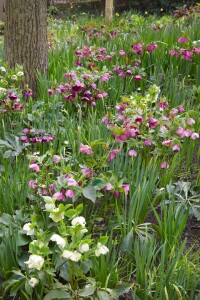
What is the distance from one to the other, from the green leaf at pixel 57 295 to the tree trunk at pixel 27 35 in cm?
192

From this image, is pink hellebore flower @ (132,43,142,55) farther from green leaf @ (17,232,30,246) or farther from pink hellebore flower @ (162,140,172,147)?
green leaf @ (17,232,30,246)

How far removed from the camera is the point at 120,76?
9.27 ft

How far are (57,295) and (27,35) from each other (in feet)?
6.75

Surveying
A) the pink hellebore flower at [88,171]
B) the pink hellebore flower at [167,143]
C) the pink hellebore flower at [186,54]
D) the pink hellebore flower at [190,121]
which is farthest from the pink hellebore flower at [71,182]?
the pink hellebore flower at [186,54]

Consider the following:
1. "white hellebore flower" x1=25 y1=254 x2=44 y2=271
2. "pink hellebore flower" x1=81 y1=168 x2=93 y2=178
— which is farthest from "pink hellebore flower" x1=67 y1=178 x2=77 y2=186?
"white hellebore flower" x1=25 y1=254 x2=44 y2=271

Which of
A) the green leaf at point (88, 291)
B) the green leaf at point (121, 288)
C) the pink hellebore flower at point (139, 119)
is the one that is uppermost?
the pink hellebore flower at point (139, 119)

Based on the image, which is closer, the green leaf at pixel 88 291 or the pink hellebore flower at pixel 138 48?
the green leaf at pixel 88 291

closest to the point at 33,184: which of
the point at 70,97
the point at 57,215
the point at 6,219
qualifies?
the point at 6,219

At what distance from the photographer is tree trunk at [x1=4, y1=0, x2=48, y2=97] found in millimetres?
2808

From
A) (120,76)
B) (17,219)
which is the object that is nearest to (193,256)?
(17,219)

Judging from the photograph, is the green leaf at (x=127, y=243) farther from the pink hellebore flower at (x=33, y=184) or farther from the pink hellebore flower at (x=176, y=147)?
the pink hellebore flower at (x=176, y=147)

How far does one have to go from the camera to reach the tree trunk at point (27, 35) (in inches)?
111

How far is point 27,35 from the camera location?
2.86 metres

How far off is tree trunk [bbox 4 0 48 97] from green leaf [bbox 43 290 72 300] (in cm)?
192
